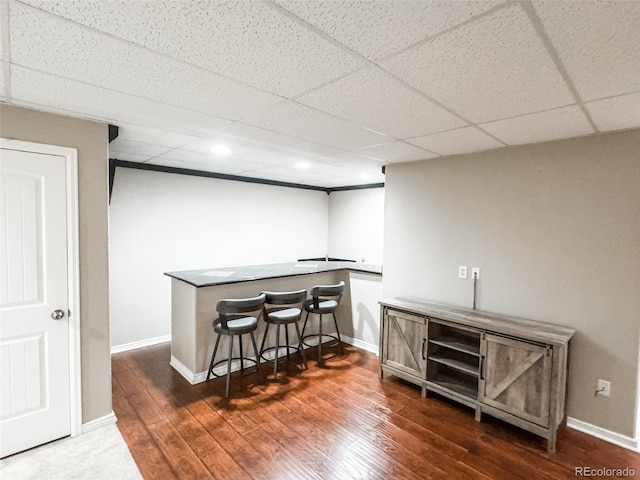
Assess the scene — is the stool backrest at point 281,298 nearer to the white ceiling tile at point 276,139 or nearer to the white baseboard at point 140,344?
the white ceiling tile at point 276,139

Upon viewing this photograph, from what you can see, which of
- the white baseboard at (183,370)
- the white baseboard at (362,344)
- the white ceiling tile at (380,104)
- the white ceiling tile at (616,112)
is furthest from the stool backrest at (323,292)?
the white ceiling tile at (616,112)

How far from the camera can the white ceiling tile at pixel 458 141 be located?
256 centimetres

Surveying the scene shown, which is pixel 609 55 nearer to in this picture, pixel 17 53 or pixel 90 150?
pixel 17 53

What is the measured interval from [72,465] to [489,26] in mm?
3350

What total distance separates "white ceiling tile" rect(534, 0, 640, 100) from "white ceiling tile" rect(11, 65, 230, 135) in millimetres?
1985

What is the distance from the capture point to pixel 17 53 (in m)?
1.44

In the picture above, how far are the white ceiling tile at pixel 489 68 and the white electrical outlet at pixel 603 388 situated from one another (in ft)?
7.07

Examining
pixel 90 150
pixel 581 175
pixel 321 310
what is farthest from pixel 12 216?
pixel 581 175

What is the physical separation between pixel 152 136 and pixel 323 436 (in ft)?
9.42

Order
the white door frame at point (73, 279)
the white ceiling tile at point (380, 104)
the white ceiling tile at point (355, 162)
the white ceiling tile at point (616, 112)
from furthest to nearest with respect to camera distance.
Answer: the white ceiling tile at point (355, 162) → the white door frame at point (73, 279) → the white ceiling tile at point (616, 112) → the white ceiling tile at point (380, 104)

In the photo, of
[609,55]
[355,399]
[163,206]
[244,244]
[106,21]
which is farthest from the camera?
[244,244]

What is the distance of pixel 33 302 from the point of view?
2256 mm

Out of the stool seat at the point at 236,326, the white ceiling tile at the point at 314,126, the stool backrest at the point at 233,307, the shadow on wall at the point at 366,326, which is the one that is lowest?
the shadow on wall at the point at 366,326
